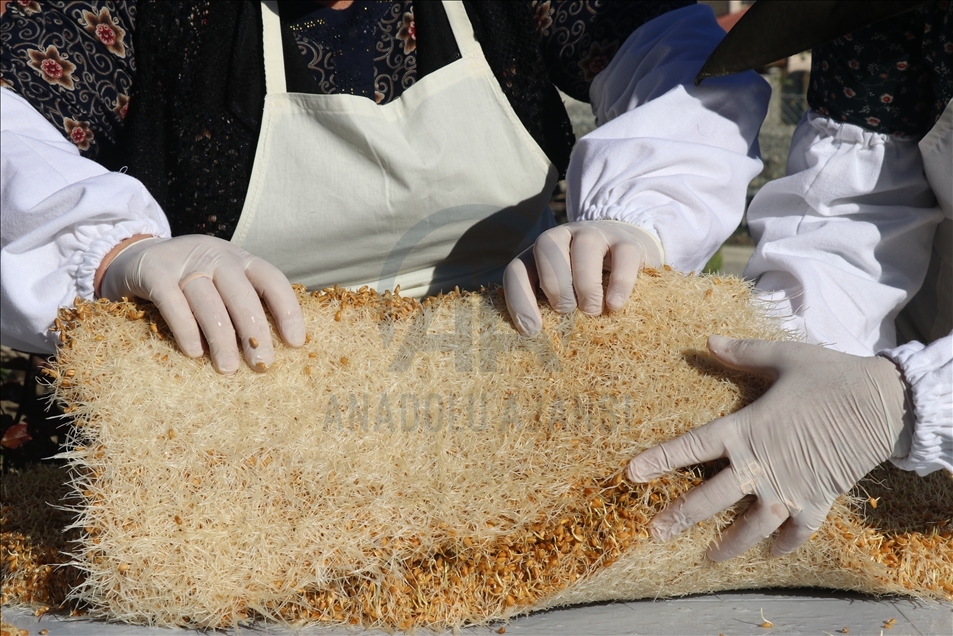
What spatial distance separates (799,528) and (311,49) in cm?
104

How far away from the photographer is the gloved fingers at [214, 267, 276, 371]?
0.92 m

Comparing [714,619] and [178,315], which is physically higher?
[178,315]

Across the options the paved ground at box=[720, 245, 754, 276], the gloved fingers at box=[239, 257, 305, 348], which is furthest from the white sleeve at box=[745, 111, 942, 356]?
the paved ground at box=[720, 245, 754, 276]

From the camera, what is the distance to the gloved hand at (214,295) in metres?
0.91

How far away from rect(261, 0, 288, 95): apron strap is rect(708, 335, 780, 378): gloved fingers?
800 mm

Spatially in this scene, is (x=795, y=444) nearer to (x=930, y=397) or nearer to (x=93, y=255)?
(x=930, y=397)

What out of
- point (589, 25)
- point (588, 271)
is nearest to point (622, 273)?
point (588, 271)

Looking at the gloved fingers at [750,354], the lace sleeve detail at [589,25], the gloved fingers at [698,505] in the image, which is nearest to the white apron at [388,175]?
the lace sleeve detail at [589,25]

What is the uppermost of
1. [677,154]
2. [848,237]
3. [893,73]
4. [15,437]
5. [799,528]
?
[893,73]

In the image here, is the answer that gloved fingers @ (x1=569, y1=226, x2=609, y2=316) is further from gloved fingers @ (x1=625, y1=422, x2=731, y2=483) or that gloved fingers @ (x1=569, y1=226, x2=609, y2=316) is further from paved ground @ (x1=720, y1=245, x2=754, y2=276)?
paved ground @ (x1=720, y1=245, x2=754, y2=276)

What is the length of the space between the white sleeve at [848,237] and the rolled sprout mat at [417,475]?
0.13 m

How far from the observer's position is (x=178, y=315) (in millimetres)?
905

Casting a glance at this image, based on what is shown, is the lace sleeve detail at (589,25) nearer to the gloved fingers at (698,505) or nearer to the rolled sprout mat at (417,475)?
the rolled sprout mat at (417,475)

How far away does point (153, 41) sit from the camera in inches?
47.4
